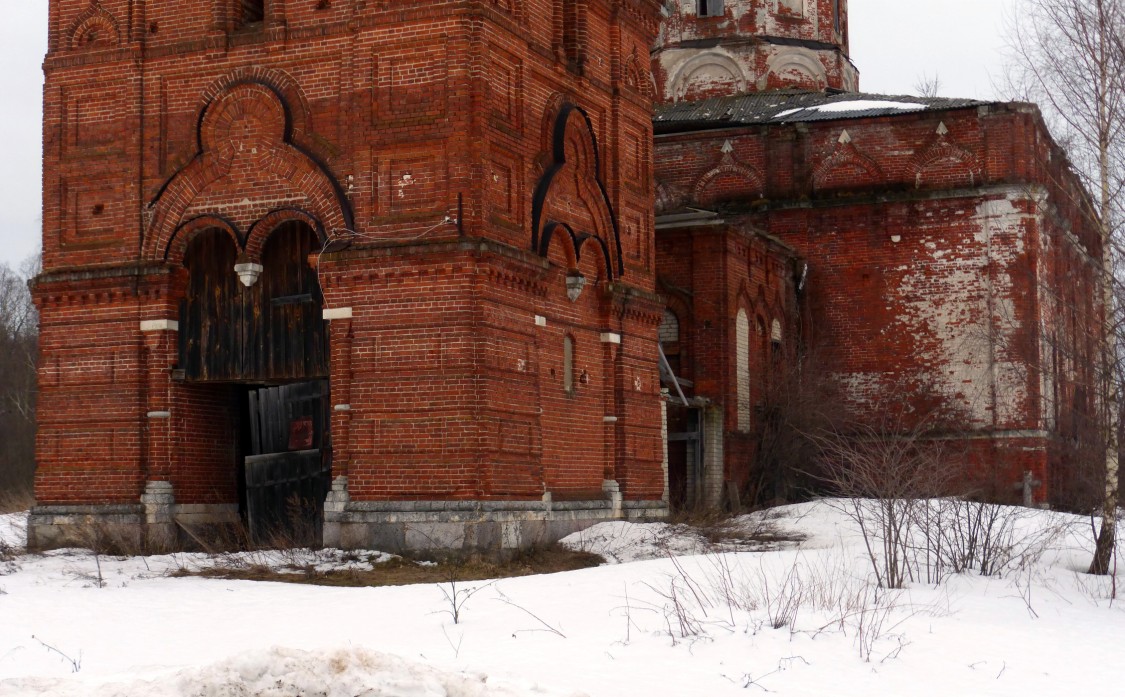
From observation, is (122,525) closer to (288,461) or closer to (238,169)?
(288,461)

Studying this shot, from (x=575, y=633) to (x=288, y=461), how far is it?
8146 millimetres

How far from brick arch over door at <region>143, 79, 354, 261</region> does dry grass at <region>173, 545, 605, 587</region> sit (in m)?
4.44

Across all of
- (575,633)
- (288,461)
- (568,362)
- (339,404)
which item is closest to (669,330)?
(568,362)

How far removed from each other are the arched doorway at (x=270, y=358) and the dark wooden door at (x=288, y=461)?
0.04 ft

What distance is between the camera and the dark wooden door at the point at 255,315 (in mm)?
18359

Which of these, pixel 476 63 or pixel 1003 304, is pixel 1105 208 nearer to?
pixel 476 63

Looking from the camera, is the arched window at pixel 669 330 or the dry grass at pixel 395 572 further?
the arched window at pixel 669 330

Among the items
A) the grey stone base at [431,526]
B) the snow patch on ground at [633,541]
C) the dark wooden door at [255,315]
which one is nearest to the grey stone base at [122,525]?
the dark wooden door at [255,315]

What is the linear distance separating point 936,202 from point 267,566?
17623 mm

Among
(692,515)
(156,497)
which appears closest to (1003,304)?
(692,515)

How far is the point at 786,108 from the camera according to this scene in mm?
31797

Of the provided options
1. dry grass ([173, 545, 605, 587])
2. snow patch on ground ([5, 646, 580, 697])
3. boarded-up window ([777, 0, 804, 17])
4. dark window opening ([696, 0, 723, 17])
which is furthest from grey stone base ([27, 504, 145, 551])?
boarded-up window ([777, 0, 804, 17])

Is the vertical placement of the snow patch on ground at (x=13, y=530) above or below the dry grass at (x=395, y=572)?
above

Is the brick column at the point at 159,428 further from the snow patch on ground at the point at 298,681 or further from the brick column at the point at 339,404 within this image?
the snow patch on ground at the point at 298,681
